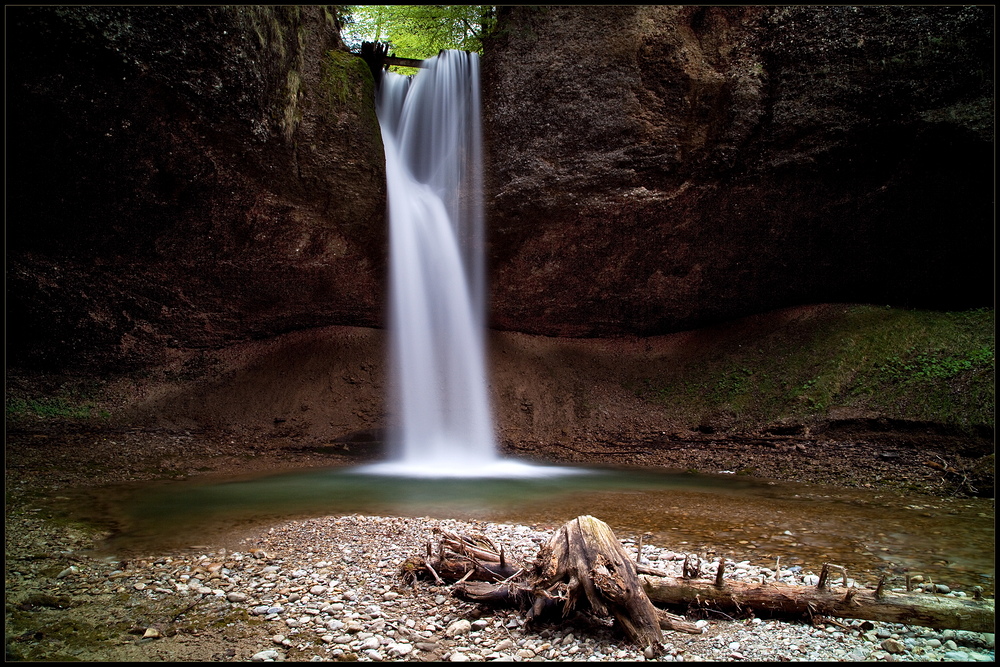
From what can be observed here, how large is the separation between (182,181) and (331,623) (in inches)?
367

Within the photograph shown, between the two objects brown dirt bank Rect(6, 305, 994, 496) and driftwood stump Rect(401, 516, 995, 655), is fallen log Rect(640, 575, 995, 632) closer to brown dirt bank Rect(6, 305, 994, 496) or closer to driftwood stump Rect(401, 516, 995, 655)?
driftwood stump Rect(401, 516, 995, 655)

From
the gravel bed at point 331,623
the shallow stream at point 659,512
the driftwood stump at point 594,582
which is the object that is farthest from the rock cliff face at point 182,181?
the driftwood stump at point 594,582

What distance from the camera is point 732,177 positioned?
11734 mm

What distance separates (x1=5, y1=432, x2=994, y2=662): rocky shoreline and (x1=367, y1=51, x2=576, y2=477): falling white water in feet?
23.2

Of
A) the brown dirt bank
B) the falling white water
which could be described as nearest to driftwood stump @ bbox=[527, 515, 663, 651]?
the brown dirt bank

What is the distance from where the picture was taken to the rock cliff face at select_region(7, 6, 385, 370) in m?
8.42

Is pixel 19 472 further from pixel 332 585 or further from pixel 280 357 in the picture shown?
pixel 332 585

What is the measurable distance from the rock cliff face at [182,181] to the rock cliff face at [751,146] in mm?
3426

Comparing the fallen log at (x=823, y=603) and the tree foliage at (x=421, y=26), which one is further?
the tree foliage at (x=421, y=26)

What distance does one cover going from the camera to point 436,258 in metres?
12.7

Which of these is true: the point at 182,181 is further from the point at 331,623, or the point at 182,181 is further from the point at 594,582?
the point at 594,582

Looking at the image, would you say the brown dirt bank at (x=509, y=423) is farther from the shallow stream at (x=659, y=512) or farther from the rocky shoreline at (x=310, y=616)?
the rocky shoreline at (x=310, y=616)

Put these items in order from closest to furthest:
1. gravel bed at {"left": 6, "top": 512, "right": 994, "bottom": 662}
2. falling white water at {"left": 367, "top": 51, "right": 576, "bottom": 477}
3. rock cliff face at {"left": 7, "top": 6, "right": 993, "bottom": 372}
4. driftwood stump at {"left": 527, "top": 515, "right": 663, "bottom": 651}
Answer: gravel bed at {"left": 6, "top": 512, "right": 994, "bottom": 662} < driftwood stump at {"left": 527, "top": 515, "right": 663, "bottom": 651} < rock cliff face at {"left": 7, "top": 6, "right": 993, "bottom": 372} < falling white water at {"left": 367, "top": 51, "right": 576, "bottom": 477}

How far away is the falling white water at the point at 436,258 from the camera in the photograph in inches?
481
